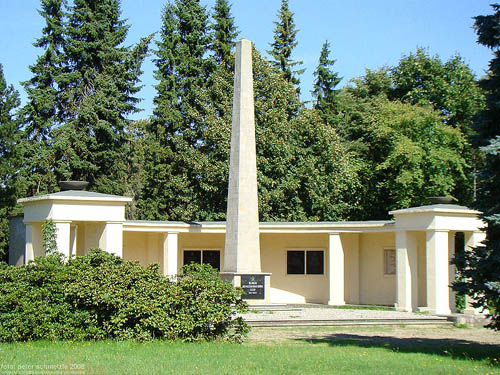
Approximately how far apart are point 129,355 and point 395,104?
26097mm

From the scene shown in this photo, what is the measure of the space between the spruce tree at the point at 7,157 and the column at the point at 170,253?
1004 centimetres

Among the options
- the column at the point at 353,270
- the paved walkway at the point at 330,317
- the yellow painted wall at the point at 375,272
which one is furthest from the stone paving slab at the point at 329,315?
the column at the point at 353,270

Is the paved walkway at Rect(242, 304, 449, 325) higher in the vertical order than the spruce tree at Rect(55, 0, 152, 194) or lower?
lower

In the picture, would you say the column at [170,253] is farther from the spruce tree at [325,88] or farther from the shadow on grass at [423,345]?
the spruce tree at [325,88]

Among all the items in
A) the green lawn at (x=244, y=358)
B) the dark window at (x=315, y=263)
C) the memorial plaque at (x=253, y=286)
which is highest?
the dark window at (x=315, y=263)

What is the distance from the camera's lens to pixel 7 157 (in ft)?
99.6

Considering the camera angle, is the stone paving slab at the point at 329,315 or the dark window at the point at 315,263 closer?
the stone paving slab at the point at 329,315

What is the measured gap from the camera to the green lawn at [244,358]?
973cm

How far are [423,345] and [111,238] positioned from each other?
35.8 ft

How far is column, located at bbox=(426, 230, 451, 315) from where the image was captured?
19922mm

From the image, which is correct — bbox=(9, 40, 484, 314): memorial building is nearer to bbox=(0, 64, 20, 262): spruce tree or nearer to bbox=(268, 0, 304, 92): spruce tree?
bbox=(0, 64, 20, 262): spruce tree

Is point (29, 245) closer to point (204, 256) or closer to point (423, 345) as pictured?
point (204, 256)

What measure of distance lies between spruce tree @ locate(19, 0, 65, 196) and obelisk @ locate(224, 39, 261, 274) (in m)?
14.7

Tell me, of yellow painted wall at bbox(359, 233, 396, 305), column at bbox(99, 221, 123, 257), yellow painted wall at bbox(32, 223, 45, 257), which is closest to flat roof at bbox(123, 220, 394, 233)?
yellow painted wall at bbox(359, 233, 396, 305)
